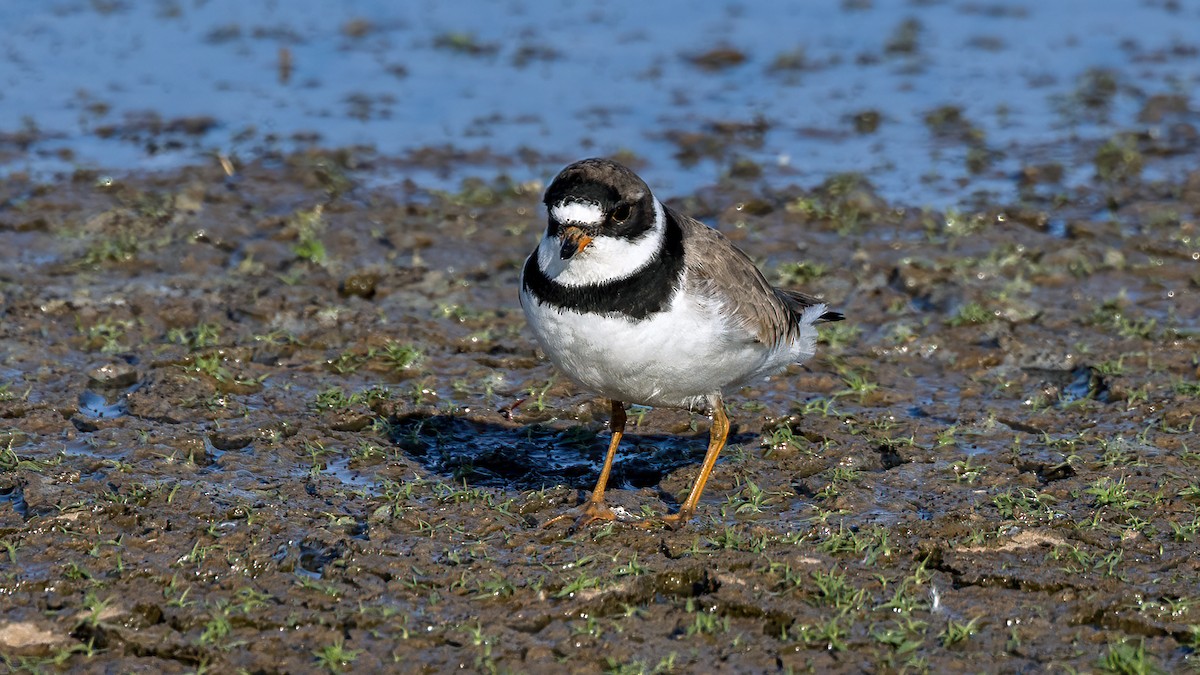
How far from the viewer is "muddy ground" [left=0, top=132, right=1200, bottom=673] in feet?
18.1

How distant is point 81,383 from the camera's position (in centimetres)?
784

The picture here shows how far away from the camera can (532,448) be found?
24.6 ft

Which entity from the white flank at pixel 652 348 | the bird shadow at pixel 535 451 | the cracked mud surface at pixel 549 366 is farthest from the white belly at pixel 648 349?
the bird shadow at pixel 535 451

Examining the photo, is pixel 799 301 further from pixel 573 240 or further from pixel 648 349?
pixel 573 240

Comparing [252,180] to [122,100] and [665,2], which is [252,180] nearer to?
[122,100]

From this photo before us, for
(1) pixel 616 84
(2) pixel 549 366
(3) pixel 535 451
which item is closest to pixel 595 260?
(3) pixel 535 451

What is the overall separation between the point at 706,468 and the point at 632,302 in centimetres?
107

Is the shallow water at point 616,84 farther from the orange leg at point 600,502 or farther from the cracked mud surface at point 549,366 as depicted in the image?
the orange leg at point 600,502

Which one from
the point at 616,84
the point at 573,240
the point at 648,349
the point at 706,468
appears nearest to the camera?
the point at 573,240

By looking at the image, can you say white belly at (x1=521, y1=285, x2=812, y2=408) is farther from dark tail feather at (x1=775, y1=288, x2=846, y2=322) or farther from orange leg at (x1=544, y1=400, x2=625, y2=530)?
dark tail feather at (x1=775, y1=288, x2=846, y2=322)

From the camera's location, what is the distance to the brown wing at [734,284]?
6.32m

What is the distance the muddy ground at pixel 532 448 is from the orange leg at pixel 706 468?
0.65 ft

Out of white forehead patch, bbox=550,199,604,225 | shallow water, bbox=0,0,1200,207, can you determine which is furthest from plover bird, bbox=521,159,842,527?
shallow water, bbox=0,0,1200,207

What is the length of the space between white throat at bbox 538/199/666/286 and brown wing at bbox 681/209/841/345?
29 cm
